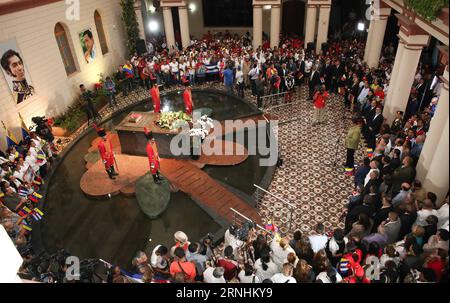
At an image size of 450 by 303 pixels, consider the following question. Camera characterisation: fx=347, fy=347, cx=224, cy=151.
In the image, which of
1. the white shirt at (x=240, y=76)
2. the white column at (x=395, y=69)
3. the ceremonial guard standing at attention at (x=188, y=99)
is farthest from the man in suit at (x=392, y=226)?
the white shirt at (x=240, y=76)

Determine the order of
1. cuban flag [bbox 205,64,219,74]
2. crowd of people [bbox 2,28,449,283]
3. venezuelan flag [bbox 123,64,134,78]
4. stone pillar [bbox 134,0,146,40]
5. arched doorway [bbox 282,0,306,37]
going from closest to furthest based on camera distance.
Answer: crowd of people [bbox 2,28,449,283], venezuelan flag [bbox 123,64,134,78], cuban flag [bbox 205,64,219,74], stone pillar [bbox 134,0,146,40], arched doorway [bbox 282,0,306,37]

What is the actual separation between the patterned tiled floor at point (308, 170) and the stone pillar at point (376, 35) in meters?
2.39

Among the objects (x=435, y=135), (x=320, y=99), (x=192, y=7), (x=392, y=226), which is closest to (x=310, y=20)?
(x=320, y=99)

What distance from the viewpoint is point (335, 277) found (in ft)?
18.6

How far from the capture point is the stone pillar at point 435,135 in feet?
23.2

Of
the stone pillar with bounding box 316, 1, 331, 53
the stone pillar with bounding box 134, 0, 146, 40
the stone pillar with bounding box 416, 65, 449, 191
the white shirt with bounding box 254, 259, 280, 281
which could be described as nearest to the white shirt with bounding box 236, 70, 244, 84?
the stone pillar with bounding box 316, 1, 331, 53

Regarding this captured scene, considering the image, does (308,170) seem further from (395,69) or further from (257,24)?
(257,24)

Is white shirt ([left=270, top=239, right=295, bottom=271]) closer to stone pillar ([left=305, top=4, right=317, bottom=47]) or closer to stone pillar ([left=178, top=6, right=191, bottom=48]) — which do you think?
stone pillar ([left=305, top=4, right=317, bottom=47])

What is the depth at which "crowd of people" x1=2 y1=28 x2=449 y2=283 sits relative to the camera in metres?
5.87

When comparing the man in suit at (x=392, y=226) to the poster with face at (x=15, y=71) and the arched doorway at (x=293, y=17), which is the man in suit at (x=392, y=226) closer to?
the poster with face at (x=15, y=71)

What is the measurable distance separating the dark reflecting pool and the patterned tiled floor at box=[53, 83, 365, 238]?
104 centimetres

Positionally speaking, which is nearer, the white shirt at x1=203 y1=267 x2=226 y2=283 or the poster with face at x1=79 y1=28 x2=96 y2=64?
the white shirt at x1=203 y1=267 x2=226 y2=283

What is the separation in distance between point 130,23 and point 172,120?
9.56m
